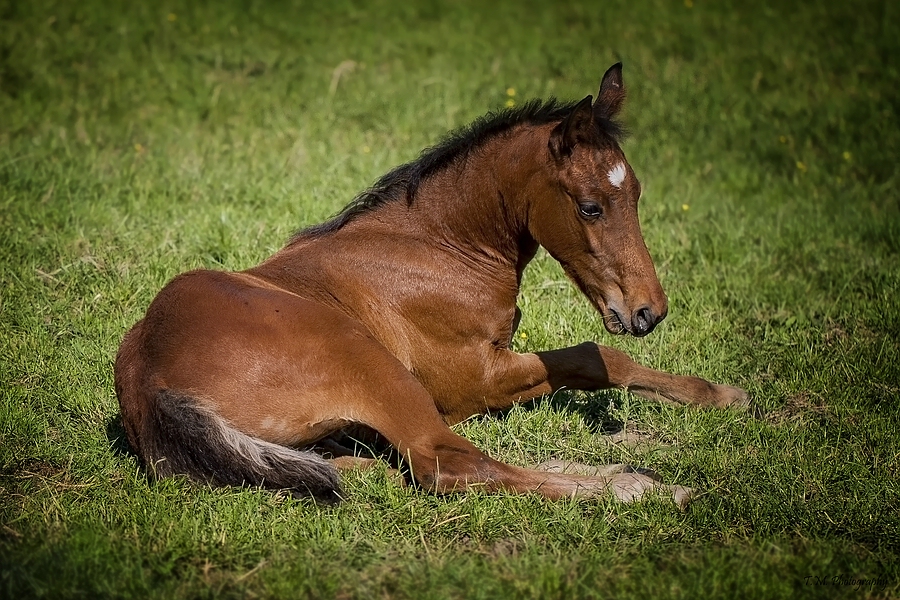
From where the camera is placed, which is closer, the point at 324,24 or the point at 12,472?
the point at 12,472

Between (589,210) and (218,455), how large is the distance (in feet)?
7.05

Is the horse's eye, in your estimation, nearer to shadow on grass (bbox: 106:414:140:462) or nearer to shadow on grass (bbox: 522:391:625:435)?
shadow on grass (bbox: 522:391:625:435)

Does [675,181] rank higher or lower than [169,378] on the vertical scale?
higher

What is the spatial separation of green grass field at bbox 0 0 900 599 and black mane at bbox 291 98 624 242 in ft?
4.54

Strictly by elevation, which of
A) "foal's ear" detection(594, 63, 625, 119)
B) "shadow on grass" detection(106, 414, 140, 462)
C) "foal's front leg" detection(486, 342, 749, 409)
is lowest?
"shadow on grass" detection(106, 414, 140, 462)

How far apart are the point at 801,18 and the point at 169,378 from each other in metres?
11.5

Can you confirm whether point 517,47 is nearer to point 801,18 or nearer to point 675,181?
point 675,181

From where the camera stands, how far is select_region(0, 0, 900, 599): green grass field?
417 centimetres

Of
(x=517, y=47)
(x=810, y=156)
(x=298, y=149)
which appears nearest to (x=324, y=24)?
(x=517, y=47)

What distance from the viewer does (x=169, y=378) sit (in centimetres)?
451

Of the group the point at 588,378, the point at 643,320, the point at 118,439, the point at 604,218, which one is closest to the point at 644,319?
the point at 643,320

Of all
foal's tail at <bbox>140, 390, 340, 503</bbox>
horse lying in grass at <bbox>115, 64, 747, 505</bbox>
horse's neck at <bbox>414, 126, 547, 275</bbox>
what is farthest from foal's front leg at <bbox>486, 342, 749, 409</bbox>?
foal's tail at <bbox>140, 390, 340, 503</bbox>

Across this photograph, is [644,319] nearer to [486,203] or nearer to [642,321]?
[642,321]

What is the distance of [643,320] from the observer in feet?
15.8
